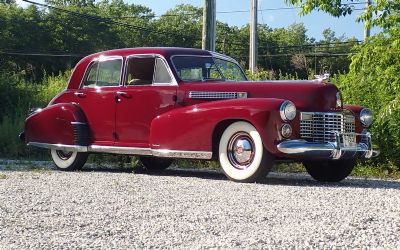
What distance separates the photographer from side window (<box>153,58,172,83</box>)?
351 inches

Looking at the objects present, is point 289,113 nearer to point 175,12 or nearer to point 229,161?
point 229,161

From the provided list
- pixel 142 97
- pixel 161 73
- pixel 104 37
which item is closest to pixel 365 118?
pixel 161 73

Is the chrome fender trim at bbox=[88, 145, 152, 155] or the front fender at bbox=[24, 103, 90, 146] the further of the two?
the front fender at bbox=[24, 103, 90, 146]

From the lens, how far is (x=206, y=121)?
26.1 feet

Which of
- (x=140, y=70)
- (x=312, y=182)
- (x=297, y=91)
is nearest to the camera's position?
(x=297, y=91)

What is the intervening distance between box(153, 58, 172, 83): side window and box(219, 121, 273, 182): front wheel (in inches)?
58.5

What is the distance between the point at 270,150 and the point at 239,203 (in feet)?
5.78

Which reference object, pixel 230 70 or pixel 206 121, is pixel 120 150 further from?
pixel 230 70

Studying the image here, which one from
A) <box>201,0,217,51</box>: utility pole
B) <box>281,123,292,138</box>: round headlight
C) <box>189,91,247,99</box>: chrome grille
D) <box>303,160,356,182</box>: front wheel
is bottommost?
<box>303,160,356,182</box>: front wheel

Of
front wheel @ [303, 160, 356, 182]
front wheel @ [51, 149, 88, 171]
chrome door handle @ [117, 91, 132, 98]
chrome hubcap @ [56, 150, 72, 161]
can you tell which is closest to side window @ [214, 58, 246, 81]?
chrome door handle @ [117, 91, 132, 98]

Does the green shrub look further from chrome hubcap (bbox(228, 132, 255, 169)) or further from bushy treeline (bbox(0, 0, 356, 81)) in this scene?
bushy treeline (bbox(0, 0, 356, 81))

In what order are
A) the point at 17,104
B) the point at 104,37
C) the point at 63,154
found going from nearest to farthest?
the point at 63,154, the point at 17,104, the point at 104,37

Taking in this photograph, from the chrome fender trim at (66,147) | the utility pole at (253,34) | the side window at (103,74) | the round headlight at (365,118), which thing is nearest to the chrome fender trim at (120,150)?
the chrome fender trim at (66,147)

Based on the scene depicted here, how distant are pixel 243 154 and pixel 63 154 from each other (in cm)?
368
